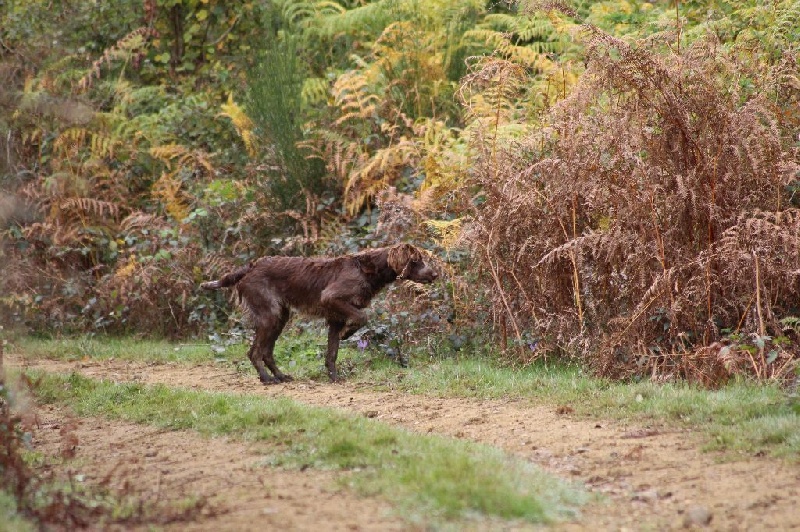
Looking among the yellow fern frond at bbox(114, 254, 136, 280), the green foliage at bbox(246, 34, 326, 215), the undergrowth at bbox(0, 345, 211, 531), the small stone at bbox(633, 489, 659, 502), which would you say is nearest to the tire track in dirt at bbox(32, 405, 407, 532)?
the undergrowth at bbox(0, 345, 211, 531)

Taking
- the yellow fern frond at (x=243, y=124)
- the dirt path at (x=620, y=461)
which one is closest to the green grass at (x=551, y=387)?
the dirt path at (x=620, y=461)

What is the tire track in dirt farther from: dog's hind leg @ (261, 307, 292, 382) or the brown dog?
the brown dog

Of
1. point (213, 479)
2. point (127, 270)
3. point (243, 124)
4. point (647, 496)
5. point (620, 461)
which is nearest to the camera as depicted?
point (647, 496)

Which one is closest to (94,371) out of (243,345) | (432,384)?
(243,345)

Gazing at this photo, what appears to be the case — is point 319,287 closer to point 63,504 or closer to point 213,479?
point 213,479

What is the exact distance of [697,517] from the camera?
5.36m

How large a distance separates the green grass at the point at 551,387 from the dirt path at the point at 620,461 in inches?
9.0

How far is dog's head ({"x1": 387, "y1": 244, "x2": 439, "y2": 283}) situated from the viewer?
10.4m

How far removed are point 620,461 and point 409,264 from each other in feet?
14.0

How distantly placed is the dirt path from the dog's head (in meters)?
1.40

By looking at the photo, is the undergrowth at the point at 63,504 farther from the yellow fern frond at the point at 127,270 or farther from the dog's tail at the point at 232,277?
the yellow fern frond at the point at 127,270

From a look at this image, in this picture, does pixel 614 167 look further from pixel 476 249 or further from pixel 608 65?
pixel 476 249

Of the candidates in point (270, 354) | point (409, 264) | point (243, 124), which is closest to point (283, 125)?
point (243, 124)

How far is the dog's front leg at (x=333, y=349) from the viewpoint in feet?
33.7
